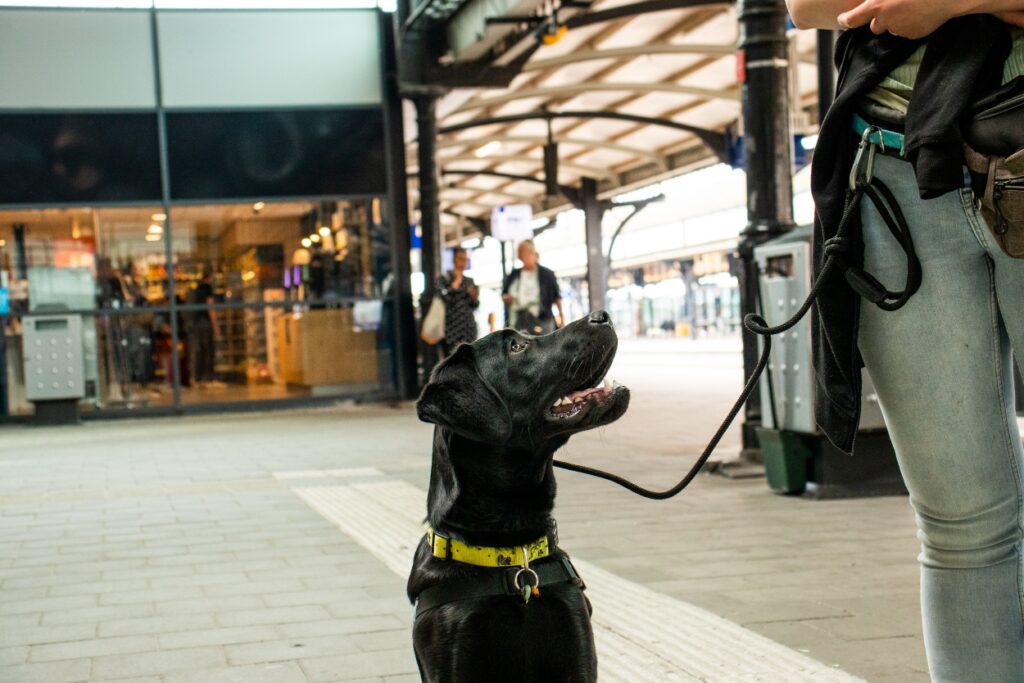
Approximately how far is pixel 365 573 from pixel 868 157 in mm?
3313

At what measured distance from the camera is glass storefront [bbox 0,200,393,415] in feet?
48.0

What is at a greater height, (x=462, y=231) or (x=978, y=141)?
(x=462, y=231)

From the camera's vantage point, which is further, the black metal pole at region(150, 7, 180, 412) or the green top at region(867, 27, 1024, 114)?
the black metal pole at region(150, 7, 180, 412)

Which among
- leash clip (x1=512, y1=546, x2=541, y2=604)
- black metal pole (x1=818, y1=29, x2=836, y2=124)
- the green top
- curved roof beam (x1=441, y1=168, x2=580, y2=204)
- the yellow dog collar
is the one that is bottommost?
leash clip (x1=512, y1=546, x2=541, y2=604)

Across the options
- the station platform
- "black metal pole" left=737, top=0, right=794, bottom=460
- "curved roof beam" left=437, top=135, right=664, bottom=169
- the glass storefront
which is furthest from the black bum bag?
"curved roof beam" left=437, top=135, right=664, bottom=169

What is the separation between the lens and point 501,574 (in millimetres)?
2637

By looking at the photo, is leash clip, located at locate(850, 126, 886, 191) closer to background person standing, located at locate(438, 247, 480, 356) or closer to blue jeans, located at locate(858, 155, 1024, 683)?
blue jeans, located at locate(858, 155, 1024, 683)

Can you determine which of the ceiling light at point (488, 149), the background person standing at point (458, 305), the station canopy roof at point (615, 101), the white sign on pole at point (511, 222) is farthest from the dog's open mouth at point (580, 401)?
the ceiling light at point (488, 149)

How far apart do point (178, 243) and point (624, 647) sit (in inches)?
482

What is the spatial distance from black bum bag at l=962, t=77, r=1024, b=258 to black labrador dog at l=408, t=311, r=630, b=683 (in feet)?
3.03

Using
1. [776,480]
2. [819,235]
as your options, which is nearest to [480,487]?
[819,235]

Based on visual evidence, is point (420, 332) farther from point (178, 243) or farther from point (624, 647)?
point (624, 647)

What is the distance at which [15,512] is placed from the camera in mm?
7246

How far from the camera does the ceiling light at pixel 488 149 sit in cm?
2851
